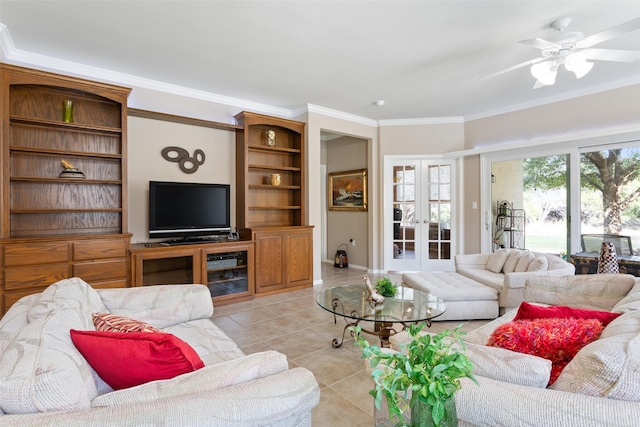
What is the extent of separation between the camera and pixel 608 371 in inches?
34.9

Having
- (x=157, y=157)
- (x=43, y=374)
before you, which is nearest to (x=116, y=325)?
(x=43, y=374)

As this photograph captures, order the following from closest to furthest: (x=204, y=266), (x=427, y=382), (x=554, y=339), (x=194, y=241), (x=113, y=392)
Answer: (x=427, y=382)
(x=113, y=392)
(x=554, y=339)
(x=204, y=266)
(x=194, y=241)

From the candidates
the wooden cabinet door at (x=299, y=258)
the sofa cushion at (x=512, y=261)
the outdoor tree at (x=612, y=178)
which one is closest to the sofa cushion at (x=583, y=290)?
the sofa cushion at (x=512, y=261)

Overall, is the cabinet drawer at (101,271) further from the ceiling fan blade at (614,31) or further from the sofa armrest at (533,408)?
the ceiling fan blade at (614,31)

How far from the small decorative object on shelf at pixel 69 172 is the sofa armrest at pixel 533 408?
3.80 metres

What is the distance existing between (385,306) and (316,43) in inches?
94.3

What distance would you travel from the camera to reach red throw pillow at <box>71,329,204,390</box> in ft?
3.53

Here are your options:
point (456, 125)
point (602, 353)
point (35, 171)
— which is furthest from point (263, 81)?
point (602, 353)

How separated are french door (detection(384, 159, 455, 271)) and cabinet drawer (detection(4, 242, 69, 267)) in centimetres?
446

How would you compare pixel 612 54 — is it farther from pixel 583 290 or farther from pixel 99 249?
pixel 99 249

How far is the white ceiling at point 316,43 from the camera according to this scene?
8.18 ft

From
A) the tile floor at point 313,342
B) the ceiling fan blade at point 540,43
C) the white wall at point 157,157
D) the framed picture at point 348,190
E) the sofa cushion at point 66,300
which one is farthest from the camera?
the framed picture at point 348,190

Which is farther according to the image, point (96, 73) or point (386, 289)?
point (96, 73)

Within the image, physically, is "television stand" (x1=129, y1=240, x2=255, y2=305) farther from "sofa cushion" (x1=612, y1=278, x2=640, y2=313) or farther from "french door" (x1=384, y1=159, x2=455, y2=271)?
"sofa cushion" (x1=612, y1=278, x2=640, y2=313)
